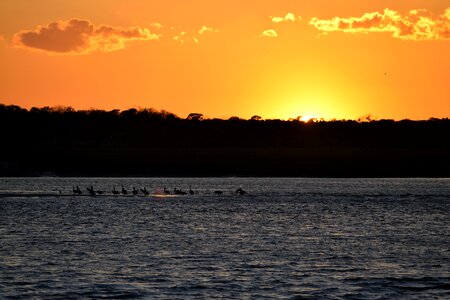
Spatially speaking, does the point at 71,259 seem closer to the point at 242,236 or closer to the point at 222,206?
the point at 242,236

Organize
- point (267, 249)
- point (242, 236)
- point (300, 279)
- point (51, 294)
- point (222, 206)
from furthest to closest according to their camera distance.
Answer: point (222, 206)
point (242, 236)
point (267, 249)
point (300, 279)
point (51, 294)

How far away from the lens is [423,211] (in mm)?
93812

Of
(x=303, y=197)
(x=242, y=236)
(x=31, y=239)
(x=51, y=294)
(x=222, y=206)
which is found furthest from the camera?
(x=303, y=197)

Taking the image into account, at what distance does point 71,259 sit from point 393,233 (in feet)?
91.7

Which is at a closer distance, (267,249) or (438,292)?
(438,292)

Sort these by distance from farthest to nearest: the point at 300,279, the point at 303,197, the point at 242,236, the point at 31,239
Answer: the point at 303,197 < the point at 242,236 < the point at 31,239 < the point at 300,279

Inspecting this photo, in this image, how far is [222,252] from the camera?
54094mm

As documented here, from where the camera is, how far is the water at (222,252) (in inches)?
1625

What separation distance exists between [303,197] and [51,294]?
283 feet

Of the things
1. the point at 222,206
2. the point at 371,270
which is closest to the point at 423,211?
the point at 222,206

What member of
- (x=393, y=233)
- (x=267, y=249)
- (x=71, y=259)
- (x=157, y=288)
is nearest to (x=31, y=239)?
(x=71, y=259)

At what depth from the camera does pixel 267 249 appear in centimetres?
5612

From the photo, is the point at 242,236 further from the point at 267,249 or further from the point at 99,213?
the point at 99,213

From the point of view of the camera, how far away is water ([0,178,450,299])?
4128 cm
